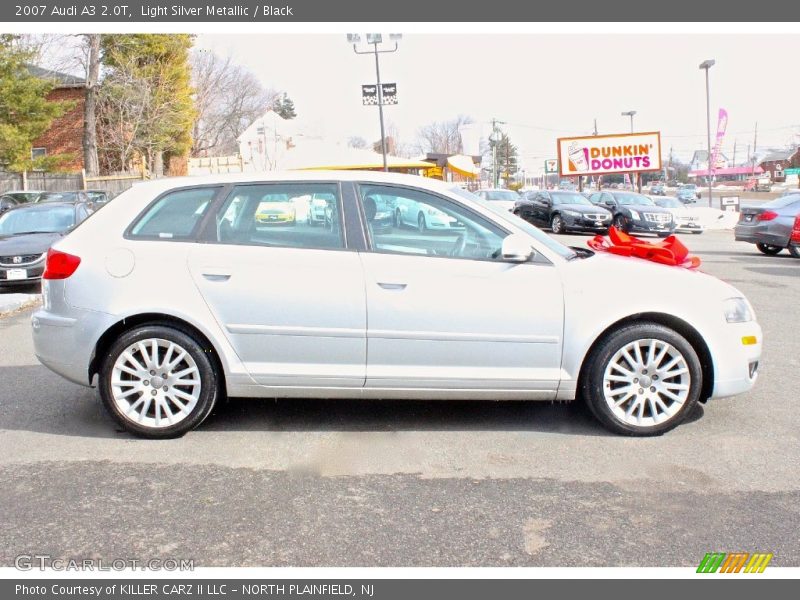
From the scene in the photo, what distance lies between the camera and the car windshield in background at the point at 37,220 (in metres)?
13.2

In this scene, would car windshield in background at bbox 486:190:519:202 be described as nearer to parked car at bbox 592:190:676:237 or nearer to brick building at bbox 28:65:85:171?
parked car at bbox 592:190:676:237

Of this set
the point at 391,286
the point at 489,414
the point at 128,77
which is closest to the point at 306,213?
the point at 391,286

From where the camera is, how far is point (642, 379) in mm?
4855

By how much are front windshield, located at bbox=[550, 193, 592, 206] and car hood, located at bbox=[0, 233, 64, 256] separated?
58.6 feet

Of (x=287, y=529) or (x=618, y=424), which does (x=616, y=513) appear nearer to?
(x=618, y=424)

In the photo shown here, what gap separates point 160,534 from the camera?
3.57m

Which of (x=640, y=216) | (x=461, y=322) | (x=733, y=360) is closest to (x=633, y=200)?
(x=640, y=216)

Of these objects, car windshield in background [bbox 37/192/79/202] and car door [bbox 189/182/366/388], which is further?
car windshield in background [bbox 37/192/79/202]

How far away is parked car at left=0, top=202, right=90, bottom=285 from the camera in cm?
1188

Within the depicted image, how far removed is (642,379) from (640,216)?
2143 cm

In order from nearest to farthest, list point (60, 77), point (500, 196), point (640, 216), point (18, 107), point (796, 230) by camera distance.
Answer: point (796, 230)
point (640, 216)
point (18, 107)
point (500, 196)
point (60, 77)

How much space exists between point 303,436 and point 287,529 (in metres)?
1.38

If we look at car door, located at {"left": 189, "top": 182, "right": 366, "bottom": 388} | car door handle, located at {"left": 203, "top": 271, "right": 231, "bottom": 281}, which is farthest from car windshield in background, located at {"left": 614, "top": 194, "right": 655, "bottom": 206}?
car door handle, located at {"left": 203, "top": 271, "right": 231, "bottom": 281}

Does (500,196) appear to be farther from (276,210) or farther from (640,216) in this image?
(276,210)
